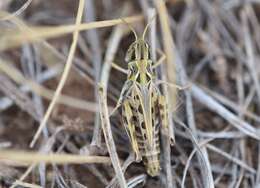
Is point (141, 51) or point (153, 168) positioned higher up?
point (141, 51)

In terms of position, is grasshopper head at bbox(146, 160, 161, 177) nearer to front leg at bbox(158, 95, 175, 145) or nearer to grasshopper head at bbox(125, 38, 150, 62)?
front leg at bbox(158, 95, 175, 145)

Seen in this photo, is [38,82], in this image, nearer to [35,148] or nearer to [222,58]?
[35,148]

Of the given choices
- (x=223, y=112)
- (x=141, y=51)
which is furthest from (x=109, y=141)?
(x=223, y=112)

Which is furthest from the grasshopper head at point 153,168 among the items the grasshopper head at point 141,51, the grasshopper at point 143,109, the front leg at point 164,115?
the grasshopper head at point 141,51

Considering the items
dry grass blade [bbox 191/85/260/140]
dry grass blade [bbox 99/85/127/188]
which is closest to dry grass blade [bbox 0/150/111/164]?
dry grass blade [bbox 99/85/127/188]

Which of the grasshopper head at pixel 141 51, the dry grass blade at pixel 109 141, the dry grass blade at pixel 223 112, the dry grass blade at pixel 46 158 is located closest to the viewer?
the dry grass blade at pixel 46 158

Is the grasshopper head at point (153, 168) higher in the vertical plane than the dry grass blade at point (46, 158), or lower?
lower

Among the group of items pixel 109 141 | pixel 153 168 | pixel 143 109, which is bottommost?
pixel 153 168

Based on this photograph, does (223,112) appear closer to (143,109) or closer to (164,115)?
(164,115)

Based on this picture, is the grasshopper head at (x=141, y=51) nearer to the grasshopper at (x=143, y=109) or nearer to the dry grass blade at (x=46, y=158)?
the grasshopper at (x=143, y=109)

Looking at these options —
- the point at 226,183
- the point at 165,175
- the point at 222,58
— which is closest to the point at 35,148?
the point at 165,175
